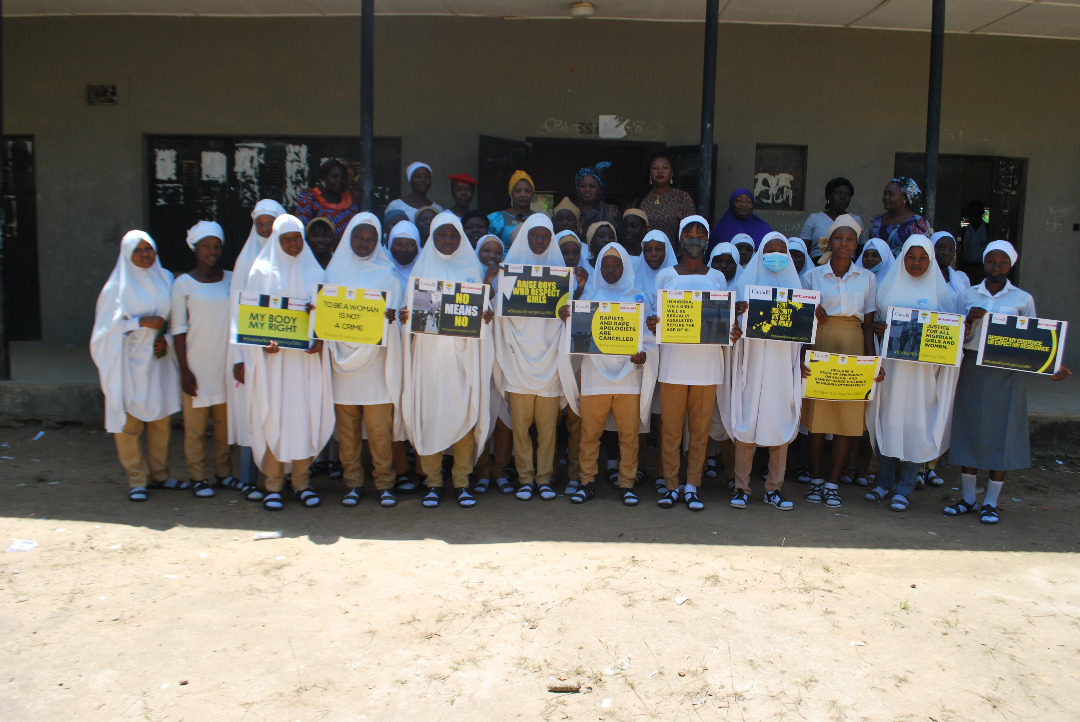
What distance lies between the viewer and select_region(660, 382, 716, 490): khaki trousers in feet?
16.8

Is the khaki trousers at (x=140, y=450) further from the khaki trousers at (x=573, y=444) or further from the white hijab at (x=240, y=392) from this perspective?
the khaki trousers at (x=573, y=444)

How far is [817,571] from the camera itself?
4.10 meters

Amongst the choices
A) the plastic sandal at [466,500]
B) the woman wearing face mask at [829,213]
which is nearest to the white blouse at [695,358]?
the plastic sandal at [466,500]

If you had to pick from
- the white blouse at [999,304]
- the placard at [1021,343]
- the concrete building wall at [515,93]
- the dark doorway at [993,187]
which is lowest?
the placard at [1021,343]

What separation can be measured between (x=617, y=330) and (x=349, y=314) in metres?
1.71

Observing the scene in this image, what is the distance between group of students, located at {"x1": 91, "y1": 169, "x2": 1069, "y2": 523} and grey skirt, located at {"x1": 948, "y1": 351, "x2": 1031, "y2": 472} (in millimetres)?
12

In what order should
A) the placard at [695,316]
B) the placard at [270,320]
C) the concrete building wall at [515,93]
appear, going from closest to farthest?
the placard at [270,320] < the placard at [695,316] < the concrete building wall at [515,93]

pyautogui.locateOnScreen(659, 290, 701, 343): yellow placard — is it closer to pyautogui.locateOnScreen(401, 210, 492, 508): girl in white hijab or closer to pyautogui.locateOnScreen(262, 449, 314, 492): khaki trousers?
pyautogui.locateOnScreen(401, 210, 492, 508): girl in white hijab

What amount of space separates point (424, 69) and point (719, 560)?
6153mm

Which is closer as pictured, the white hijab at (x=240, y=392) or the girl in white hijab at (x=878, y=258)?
the white hijab at (x=240, y=392)

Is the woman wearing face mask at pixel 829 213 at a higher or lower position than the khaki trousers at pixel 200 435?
higher

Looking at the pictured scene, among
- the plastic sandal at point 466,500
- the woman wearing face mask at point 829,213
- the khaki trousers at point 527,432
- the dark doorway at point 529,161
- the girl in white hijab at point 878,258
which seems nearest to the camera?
the plastic sandal at point 466,500

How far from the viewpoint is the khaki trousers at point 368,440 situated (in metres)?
5.08

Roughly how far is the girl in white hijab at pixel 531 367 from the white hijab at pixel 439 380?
0.23 metres
